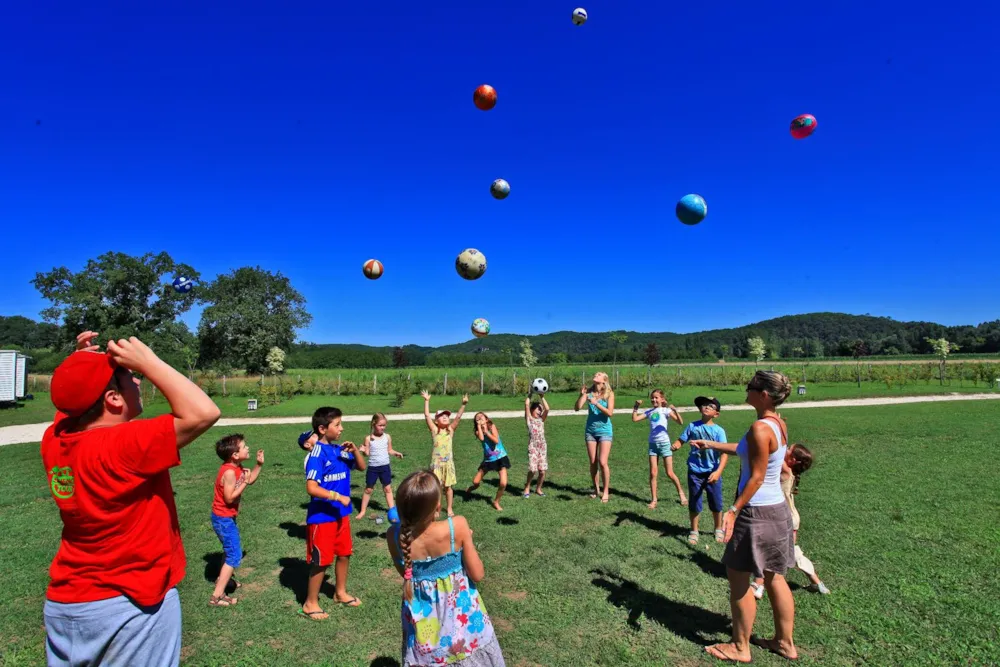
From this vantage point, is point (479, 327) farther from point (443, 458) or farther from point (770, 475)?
point (770, 475)

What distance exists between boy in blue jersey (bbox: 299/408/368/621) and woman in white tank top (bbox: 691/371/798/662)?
326cm

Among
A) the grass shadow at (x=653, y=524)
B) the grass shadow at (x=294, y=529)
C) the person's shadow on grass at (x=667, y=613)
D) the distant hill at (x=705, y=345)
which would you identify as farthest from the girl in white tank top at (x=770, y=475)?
the distant hill at (x=705, y=345)

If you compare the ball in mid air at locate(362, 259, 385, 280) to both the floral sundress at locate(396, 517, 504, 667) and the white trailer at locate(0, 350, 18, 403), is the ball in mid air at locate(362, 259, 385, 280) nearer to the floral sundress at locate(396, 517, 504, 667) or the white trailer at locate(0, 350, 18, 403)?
the floral sundress at locate(396, 517, 504, 667)

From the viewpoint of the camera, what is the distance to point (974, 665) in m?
4.02

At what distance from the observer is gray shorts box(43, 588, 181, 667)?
7.05ft

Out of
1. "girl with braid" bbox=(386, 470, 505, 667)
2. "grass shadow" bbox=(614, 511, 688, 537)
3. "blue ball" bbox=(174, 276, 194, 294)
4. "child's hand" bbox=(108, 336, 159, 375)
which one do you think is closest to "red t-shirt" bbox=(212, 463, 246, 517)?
"girl with braid" bbox=(386, 470, 505, 667)

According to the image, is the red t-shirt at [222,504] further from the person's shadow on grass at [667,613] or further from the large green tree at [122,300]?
the large green tree at [122,300]

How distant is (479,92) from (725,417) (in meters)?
16.7

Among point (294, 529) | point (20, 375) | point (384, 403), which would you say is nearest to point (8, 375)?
point (20, 375)

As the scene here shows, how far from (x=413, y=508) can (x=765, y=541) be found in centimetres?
275

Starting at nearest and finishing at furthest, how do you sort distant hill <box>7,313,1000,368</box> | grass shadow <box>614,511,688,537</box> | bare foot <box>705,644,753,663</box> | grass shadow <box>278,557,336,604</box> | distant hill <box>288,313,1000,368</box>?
1. bare foot <box>705,644,753,663</box>
2. grass shadow <box>278,557,336,604</box>
3. grass shadow <box>614,511,688,537</box>
4. distant hill <box>7,313,1000,368</box>
5. distant hill <box>288,313,1000,368</box>

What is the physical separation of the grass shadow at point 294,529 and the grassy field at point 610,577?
2.0 inches

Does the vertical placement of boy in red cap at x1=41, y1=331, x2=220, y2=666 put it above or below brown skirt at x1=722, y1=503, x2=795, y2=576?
above

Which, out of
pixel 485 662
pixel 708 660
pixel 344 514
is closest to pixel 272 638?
pixel 344 514
